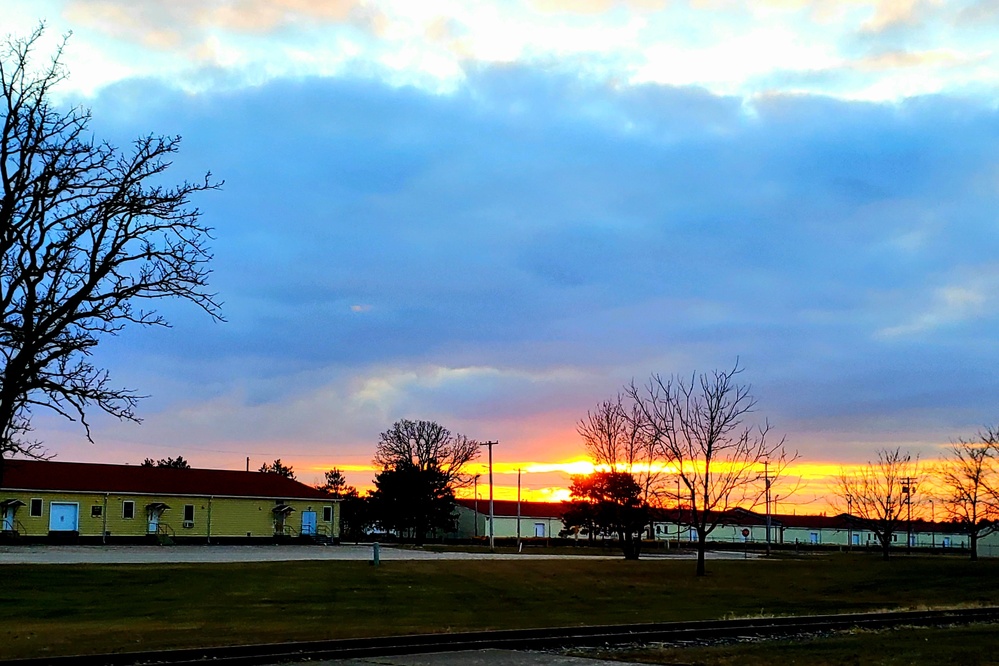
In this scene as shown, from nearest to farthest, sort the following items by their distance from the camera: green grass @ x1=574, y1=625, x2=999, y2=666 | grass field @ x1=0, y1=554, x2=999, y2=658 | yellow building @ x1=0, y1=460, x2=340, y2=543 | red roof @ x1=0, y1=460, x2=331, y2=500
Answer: green grass @ x1=574, y1=625, x2=999, y2=666, grass field @ x1=0, y1=554, x2=999, y2=658, yellow building @ x1=0, y1=460, x2=340, y2=543, red roof @ x1=0, y1=460, x2=331, y2=500

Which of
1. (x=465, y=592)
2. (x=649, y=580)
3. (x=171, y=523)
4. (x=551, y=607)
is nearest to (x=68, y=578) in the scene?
(x=465, y=592)

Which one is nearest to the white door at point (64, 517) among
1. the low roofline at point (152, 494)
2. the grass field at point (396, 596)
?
the low roofline at point (152, 494)

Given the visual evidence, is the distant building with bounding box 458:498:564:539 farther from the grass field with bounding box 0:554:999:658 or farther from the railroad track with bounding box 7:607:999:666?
the railroad track with bounding box 7:607:999:666

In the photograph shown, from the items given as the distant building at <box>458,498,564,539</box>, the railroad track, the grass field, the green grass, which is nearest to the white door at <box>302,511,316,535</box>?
the grass field

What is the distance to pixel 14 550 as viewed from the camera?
53.1 meters

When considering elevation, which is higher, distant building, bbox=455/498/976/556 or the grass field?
the grass field

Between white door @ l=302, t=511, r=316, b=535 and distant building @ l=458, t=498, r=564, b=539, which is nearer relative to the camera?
white door @ l=302, t=511, r=316, b=535

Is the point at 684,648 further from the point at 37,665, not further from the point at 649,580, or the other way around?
the point at 649,580

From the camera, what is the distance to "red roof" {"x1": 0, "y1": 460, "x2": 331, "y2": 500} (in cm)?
6762

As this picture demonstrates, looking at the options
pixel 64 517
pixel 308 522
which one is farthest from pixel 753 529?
pixel 64 517

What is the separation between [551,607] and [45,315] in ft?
56.5

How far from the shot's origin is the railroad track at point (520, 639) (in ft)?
49.7

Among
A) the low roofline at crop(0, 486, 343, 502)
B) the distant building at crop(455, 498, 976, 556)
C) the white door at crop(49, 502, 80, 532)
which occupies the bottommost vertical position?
the distant building at crop(455, 498, 976, 556)

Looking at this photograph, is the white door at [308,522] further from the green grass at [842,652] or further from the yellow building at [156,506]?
the green grass at [842,652]
